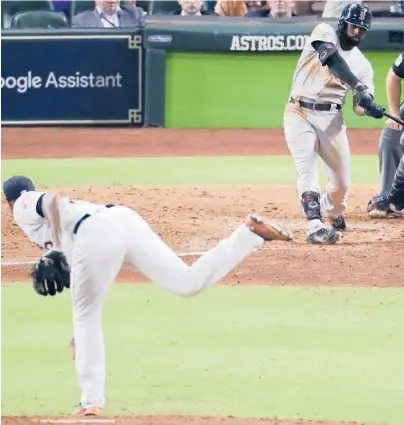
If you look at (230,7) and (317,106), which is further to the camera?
(230,7)

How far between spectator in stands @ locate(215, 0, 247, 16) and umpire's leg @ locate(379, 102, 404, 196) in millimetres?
5652

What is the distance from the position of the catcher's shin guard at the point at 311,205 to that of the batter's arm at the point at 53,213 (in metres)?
4.80

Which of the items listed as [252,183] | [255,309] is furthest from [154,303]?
[252,183]

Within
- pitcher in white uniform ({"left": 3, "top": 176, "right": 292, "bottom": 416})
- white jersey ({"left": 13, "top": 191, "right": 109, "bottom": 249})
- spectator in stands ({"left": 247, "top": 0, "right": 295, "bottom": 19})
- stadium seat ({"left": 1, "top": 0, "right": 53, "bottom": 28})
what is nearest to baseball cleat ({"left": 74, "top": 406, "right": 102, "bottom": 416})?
pitcher in white uniform ({"left": 3, "top": 176, "right": 292, "bottom": 416})

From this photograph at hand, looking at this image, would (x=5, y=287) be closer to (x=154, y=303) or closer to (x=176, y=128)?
(x=154, y=303)

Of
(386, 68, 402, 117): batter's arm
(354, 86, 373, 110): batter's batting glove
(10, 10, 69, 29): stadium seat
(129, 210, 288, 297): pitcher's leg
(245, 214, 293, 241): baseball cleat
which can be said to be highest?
(245, 214, 293, 241): baseball cleat

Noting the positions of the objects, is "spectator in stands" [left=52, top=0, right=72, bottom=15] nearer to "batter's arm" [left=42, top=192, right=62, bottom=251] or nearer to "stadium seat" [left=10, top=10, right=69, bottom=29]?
"stadium seat" [left=10, top=10, right=69, bottom=29]

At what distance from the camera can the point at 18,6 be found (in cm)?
1784

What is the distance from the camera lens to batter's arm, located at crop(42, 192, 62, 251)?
6016mm

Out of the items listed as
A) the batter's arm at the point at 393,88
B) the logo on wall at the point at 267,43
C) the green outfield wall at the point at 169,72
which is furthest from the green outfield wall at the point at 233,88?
the batter's arm at the point at 393,88

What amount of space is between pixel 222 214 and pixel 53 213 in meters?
6.16

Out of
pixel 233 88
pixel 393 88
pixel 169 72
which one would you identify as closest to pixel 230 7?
pixel 233 88

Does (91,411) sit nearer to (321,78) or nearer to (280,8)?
(321,78)

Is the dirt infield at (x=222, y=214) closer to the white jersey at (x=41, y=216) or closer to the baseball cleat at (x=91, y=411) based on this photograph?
the baseball cleat at (x=91, y=411)
